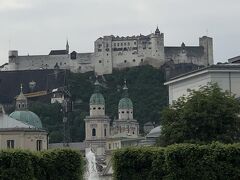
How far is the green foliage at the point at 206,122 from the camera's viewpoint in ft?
228

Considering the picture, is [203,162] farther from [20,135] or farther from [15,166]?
[20,135]

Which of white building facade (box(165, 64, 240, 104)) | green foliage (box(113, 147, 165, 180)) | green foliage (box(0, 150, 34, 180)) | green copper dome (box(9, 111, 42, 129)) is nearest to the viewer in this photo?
green foliage (box(0, 150, 34, 180))

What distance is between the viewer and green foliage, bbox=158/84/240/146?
228 ft

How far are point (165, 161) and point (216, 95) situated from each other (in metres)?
14.6

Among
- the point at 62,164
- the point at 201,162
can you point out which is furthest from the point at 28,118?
the point at 201,162

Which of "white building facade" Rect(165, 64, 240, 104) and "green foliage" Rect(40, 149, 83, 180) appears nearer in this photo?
"green foliage" Rect(40, 149, 83, 180)

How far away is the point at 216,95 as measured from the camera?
72.2 m

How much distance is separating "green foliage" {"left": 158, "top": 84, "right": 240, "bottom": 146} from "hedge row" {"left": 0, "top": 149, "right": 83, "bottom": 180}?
1074cm

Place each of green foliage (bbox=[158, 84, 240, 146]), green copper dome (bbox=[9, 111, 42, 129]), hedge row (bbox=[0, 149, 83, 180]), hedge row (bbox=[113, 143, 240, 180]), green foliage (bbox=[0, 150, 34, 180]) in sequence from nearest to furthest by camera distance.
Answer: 1. green foliage (bbox=[0, 150, 34, 180])
2. hedge row (bbox=[0, 149, 83, 180])
3. hedge row (bbox=[113, 143, 240, 180])
4. green foliage (bbox=[158, 84, 240, 146])
5. green copper dome (bbox=[9, 111, 42, 129])

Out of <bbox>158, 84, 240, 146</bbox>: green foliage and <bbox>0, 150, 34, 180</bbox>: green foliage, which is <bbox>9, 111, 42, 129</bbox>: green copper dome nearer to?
<bbox>158, 84, 240, 146</bbox>: green foliage

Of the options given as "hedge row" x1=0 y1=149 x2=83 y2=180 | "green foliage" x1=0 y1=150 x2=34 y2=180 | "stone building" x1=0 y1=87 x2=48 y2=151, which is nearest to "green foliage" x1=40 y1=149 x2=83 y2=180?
"hedge row" x1=0 y1=149 x2=83 y2=180

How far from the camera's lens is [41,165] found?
2309 inches

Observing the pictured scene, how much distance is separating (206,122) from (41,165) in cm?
1469

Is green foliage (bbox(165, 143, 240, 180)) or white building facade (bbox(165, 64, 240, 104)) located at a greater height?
white building facade (bbox(165, 64, 240, 104))
